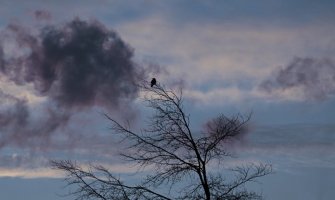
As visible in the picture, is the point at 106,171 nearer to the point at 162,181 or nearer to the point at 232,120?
the point at 162,181

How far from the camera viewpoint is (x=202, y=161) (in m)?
11.9

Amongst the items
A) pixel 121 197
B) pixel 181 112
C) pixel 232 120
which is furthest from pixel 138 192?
pixel 232 120

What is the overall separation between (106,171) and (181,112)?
6.79 ft

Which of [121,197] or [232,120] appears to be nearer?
[121,197]

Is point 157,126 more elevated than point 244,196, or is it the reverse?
point 157,126

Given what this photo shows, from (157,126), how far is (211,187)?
5.73 ft

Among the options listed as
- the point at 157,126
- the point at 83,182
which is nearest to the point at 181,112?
the point at 157,126

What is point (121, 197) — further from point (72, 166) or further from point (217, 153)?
point (217, 153)

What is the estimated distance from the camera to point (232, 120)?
12.6 metres

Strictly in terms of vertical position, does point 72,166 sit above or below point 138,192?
above

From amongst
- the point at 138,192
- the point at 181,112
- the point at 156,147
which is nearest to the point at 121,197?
the point at 138,192

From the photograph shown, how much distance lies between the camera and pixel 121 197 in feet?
37.7

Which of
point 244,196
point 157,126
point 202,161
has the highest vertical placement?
point 157,126

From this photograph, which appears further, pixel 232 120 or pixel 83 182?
pixel 232 120
